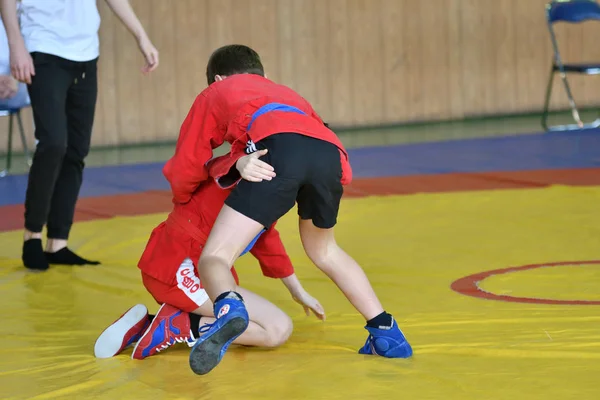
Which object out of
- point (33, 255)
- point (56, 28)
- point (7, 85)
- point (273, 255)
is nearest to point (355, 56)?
point (7, 85)

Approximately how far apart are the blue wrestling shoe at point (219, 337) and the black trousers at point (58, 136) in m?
1.86

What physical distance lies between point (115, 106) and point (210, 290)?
6.36 metres

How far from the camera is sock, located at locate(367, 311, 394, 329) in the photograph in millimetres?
2533

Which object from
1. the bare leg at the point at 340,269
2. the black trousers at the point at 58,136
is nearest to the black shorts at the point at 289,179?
the bare leg at the point at 340,269

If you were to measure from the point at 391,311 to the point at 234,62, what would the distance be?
2.82ft

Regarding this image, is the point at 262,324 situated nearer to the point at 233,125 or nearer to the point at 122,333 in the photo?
the point at 122,333

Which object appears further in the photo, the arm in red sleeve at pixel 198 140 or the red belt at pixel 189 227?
the red belt at pixel 189 227

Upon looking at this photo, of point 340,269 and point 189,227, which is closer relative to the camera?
point 340,269

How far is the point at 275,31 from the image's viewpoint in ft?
29.3

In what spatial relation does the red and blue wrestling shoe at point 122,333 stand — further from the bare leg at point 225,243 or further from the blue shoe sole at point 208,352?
the blue shoe sole at point 208,352

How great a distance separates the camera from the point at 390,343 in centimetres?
250

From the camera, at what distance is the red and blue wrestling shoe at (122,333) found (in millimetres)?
2656

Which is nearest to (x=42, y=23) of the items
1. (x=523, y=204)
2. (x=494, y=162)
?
(x=523, y=204)

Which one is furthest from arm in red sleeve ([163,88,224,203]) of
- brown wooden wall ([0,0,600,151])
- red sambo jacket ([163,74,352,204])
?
brown wooden wall ([0,0,600,151])
